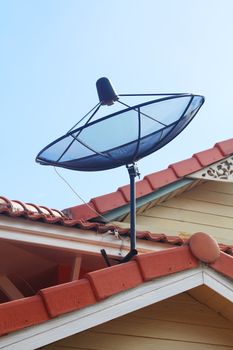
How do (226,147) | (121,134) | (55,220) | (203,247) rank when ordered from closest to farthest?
(203,247), (121,134), (55,220), (226,147)

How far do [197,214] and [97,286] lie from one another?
4429 mm

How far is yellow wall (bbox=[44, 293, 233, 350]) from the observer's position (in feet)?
11.7

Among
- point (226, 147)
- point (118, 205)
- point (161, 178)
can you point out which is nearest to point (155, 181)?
point (161, 178)

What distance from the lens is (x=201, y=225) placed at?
740 cm

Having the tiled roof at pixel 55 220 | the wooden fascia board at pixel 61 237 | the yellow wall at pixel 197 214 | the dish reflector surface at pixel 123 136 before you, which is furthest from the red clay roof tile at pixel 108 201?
the dish reflector surface at pixel 123 136

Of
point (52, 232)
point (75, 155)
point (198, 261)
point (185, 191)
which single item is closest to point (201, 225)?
point (185, 191)

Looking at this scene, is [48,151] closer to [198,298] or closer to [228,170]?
[198,298]

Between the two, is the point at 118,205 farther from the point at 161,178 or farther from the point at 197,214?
the point at 197,214

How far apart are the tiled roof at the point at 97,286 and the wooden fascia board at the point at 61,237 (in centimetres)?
196

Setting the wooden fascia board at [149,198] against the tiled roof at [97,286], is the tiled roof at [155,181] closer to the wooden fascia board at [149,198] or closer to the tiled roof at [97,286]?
the wooden fascia board at [149,198]

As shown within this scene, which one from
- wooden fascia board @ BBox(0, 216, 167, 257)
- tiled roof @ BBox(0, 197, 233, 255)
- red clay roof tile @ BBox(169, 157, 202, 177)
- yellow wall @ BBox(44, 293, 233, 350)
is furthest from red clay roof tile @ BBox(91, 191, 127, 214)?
yellow wall @ BBox(44, 293, 233, 350)

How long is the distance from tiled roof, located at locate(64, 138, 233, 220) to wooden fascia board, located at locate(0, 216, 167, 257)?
0.76m

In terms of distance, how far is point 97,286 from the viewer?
3227 mm

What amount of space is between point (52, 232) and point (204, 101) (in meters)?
1.77
